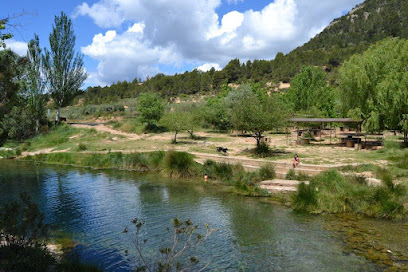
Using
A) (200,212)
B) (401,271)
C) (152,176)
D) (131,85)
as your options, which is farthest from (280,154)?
(131,85)

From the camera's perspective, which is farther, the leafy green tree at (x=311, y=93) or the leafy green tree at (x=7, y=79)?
the leafy green tree at (x=311, y=93)

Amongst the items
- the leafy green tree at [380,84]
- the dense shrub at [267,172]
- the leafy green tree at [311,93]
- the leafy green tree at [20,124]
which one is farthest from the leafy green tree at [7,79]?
the leafy green tree at [311,93]

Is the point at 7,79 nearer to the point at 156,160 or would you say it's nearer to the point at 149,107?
the point at 156,160

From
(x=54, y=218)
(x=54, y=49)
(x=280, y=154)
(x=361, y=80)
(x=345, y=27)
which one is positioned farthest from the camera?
(x=345, y=27)

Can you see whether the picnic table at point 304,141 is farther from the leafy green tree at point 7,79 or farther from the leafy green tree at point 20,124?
the leafy green tree at point 20,124

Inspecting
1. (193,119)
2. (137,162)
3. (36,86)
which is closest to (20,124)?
(36,86)

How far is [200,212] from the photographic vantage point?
1402cm

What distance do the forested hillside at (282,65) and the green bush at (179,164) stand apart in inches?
2780

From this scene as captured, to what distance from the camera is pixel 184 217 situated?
1338cm

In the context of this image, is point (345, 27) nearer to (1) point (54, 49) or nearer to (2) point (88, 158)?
(1) point (54, 49)

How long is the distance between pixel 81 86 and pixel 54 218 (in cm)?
3702

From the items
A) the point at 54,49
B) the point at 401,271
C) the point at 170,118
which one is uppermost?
the point at 54,49

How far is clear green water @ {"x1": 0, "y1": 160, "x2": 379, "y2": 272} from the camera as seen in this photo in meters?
9.41

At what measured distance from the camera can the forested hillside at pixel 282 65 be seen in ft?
297
